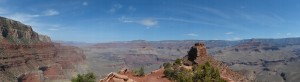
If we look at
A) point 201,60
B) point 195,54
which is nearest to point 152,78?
point 201,60

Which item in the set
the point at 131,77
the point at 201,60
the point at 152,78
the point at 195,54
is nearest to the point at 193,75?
the point at 152,78

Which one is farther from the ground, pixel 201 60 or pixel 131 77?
pixel 201 60

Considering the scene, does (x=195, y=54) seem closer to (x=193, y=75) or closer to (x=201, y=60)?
(x=201, y=60)

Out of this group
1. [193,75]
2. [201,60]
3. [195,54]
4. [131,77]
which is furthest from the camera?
[195,54]

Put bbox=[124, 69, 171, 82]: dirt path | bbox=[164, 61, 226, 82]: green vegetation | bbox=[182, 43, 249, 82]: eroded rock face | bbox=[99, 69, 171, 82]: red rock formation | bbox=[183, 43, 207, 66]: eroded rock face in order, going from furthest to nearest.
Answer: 1. bbox=[183, 43, 207, 66]: eroded rock face
2. bbox=[182, 43, 249, 82]: eroded rock face
3. bbox=[164, 61, 226, 82]: green vegetation
4. bbox=[124, 69, 171, 82]: dirt path
5. bbox=[99, 69, 171, 82]: red rock formation

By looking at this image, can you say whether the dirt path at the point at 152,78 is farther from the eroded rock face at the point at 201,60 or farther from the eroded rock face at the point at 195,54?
the eroded rock face at the point at 201,60

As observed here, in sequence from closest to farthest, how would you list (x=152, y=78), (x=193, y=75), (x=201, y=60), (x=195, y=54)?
(x=152, y=78)
(x=193, y=75)
(x=201, y=60)
(x=195, y=54)

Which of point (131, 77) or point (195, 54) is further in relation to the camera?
point (195, 54)

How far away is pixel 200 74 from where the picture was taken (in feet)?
271

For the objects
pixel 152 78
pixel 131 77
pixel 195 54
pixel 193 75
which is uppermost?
pixel 195 54

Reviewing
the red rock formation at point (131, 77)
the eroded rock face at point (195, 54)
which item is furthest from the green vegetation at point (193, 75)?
the eroded rock face at point (195, 54)

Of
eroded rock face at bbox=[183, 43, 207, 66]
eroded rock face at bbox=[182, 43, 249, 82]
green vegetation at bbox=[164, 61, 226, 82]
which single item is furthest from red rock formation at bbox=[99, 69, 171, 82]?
eroded rock face at bbox=[182, 43, 249, 82]

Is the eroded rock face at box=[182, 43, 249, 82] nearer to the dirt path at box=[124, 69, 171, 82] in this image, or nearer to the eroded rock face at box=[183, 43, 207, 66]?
the eroded rock face at box=[183, 43, 207, 66]

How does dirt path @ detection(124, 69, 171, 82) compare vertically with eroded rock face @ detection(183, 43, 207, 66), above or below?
below
